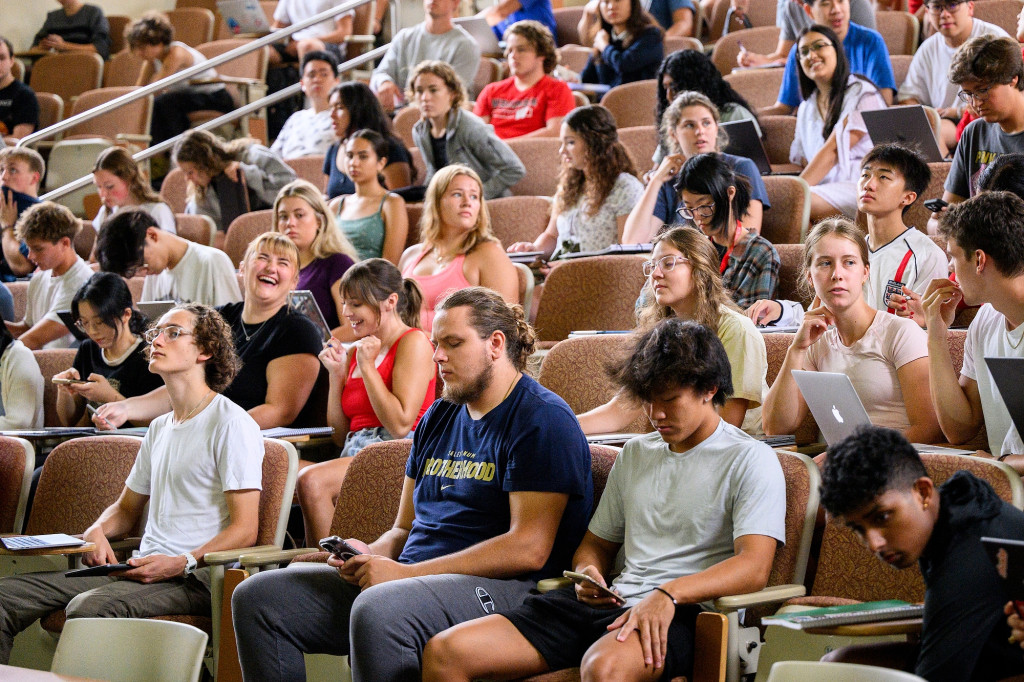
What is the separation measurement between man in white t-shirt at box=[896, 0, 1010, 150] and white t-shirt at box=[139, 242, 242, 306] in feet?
8.84

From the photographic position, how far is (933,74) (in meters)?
4.87

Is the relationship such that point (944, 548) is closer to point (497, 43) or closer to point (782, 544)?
point (782, 544)

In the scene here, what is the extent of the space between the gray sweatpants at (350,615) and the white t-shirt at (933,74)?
3.35 meters

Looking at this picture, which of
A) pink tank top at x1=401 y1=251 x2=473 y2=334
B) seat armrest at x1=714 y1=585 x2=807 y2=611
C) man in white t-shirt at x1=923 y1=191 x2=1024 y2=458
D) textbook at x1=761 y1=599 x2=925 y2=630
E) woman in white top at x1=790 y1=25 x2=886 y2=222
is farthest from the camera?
woman in white top at x1=790 y1=25 x2=886 y2=222

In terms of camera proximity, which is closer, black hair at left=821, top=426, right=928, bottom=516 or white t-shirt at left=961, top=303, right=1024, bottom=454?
black hair at left=821, top=426, right=928, bottom=516

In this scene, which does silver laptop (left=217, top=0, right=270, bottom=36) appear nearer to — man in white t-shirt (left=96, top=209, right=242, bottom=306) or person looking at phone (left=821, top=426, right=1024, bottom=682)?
man in white t-shirt (left=96, top=209, right=242, bottom=306)

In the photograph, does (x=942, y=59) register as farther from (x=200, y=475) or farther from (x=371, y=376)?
(x=200, y=475)

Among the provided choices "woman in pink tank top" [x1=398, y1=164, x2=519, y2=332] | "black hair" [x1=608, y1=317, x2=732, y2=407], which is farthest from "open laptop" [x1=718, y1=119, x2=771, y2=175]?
"black hair" [x1=608, y1=317, x2=732, y2=407]

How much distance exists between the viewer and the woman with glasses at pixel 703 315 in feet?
8.73

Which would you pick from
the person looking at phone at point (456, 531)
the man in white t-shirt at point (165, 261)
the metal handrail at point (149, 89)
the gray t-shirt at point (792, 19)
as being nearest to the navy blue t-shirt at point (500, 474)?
the person looking at phone at point (456, 531)

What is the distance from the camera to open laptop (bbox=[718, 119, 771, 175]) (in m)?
4.19

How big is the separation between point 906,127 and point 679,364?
224 centimetres

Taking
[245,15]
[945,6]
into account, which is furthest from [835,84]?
[245,15]

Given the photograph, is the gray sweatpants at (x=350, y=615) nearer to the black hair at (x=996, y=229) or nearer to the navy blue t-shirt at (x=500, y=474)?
the navy blue t-shirt at (x=500, y=474)
